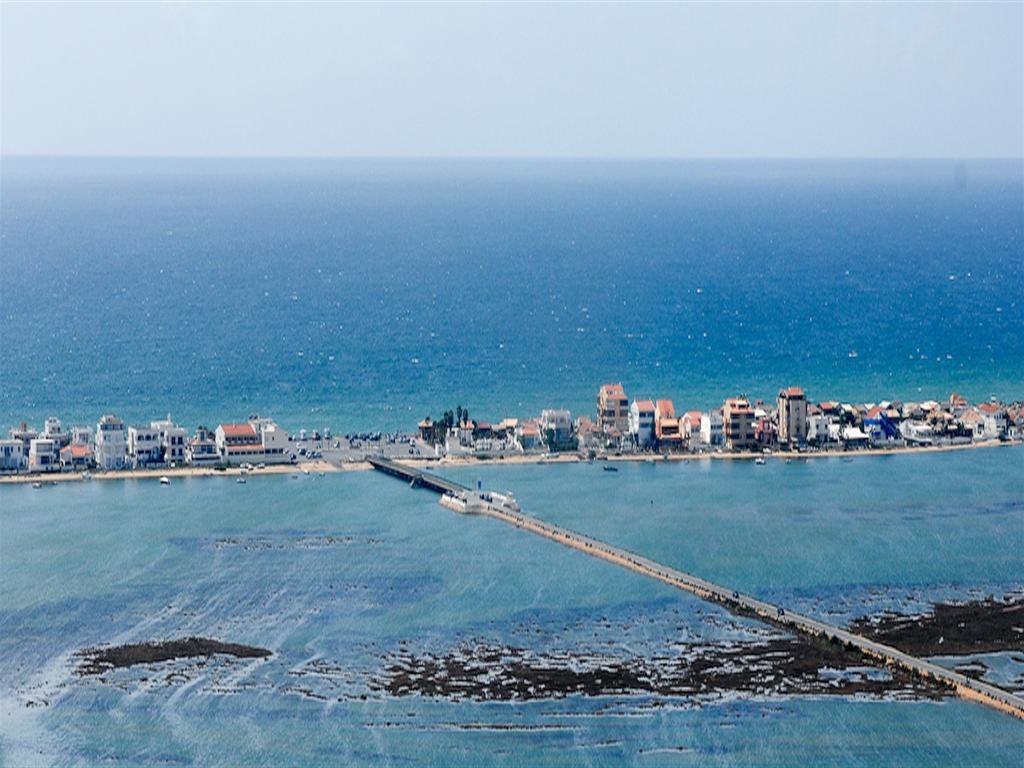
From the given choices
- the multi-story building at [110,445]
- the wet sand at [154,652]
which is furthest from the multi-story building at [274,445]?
the wet sand at [154,652]

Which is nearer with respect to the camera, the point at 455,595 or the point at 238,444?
the point at 455,595

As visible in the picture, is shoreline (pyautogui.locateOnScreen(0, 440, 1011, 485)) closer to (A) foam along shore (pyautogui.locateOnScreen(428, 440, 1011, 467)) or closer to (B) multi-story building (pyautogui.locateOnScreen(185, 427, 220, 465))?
(A) foam along shore (pyautogui.locateOnScreen(428, 440, 1011, 467))

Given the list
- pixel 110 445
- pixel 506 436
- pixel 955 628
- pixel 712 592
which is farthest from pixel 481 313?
pixel 955 628

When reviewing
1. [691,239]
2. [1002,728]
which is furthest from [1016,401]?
[691,239]

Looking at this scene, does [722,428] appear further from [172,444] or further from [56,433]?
[56,433]

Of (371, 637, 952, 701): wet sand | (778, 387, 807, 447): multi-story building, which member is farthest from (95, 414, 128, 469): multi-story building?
(371, 637, 952, 701): wet sand

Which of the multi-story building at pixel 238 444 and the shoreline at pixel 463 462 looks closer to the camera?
the shoreline at pixel 463 462

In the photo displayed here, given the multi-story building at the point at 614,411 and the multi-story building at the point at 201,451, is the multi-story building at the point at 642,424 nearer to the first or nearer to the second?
the multi-story building at the point at 614,411
